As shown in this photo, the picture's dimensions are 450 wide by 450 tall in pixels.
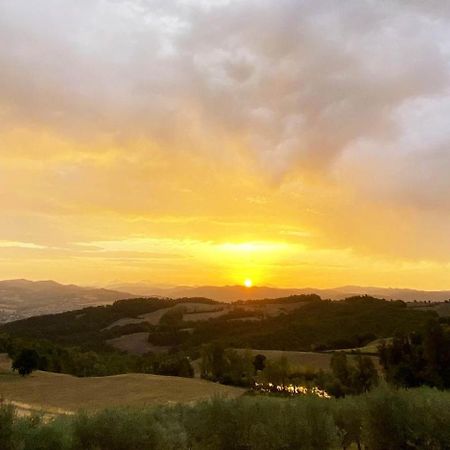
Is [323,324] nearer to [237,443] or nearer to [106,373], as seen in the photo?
[106,373]

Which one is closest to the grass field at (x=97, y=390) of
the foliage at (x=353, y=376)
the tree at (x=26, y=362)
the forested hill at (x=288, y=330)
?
the tree at (x=26, y=362)

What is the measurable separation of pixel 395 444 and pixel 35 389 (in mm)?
60423

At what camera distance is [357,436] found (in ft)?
114

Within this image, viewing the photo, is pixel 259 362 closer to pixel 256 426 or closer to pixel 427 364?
pixel 427 364

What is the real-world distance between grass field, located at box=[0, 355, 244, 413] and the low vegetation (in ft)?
105

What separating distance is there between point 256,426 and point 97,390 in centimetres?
5445

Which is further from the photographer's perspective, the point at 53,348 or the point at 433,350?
the point at 53,348

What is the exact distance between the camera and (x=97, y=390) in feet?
252

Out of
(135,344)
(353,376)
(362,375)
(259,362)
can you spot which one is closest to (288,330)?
(135,344)

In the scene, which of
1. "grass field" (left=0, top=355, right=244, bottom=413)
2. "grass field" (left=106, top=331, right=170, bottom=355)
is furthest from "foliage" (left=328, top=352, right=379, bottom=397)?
"grass field" (left=106, top=331, right=170, bottom=355)

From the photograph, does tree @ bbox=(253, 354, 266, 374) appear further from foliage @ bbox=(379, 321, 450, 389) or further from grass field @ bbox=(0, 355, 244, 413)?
foliage @ bbox=(379, 321, 450, 389)

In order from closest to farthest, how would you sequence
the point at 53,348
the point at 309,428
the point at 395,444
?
the point at 309,428 < the point at 395,444 < the point at 53,348

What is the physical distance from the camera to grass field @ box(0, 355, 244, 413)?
214 ft

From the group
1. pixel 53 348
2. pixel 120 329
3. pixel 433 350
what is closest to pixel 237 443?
pixel 433 350
